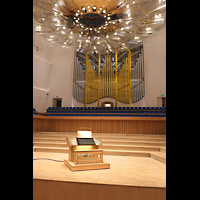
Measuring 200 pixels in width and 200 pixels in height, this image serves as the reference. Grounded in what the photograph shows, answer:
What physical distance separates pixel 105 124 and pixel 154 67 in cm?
357

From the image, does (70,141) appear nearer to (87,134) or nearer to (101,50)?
(87,134)

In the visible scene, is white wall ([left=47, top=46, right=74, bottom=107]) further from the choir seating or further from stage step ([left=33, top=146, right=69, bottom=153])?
stage step ([left=33, top=146, right=69, bottom=153])

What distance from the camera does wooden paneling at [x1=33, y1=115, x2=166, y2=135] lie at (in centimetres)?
510

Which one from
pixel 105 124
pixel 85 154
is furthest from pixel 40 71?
pixel 85 154

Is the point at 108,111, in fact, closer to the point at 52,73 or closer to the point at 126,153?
the point at 126,153

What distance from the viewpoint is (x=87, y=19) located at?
5.25m

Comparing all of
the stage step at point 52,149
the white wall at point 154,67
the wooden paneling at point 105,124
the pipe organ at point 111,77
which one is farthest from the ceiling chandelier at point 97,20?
the stage step at point 52,149

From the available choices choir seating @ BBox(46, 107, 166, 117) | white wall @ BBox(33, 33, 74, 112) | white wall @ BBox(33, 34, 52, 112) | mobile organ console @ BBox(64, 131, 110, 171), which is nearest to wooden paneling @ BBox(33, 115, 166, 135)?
choir seating @ BBox(46, 107, 166, 117)

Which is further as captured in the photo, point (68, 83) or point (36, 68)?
point (68, 83)
